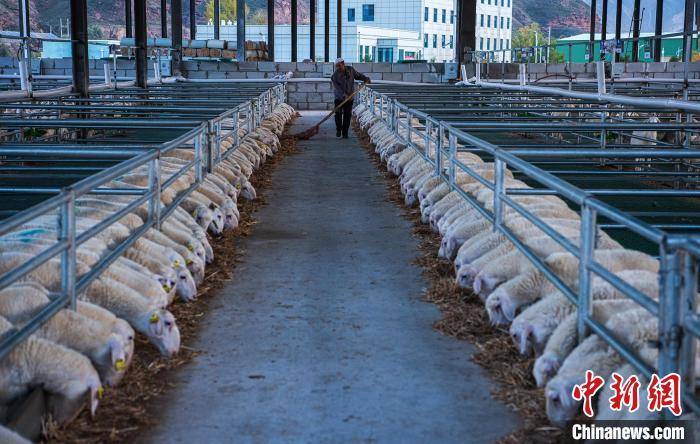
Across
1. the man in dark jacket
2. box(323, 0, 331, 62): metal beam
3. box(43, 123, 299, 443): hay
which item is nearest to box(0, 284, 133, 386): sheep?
box(43, 123, 299, 443): hay

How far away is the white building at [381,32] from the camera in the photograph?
70.2 meters

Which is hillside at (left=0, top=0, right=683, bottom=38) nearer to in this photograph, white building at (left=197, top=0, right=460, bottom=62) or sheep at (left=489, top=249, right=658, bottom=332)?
white building at (left=197, top=0, right=460, bottom=62)

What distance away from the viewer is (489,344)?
17.8 feet

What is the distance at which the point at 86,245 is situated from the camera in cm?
582

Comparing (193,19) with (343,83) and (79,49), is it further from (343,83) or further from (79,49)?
(79,49)

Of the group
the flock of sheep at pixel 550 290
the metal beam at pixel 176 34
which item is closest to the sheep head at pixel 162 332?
the flock of sheep at pixel 550 290

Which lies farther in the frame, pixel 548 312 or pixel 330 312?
pixel 330 312

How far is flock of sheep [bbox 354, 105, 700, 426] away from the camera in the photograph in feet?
13.3

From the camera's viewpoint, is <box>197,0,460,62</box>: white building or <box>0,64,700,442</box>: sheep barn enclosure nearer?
<box>0,64,700,442</box>: sheep barn enclosure

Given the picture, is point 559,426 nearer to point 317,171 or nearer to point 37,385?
point 37,385

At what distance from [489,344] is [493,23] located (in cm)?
9437

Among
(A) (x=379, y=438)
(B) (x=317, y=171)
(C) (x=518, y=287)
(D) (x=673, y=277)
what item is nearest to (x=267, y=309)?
(C) (x=518, y=287)

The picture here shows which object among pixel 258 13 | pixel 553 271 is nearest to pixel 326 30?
pixel 553 271

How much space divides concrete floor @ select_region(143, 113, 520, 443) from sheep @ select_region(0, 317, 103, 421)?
0.36 metres
